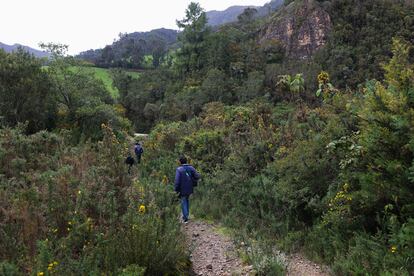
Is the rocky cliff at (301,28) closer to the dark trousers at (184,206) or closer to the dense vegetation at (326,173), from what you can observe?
the dense vegetation at (326,173)

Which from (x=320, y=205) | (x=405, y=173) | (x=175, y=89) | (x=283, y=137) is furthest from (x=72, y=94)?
(x=175, y=89)

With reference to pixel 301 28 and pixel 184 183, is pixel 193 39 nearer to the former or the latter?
pixel 301 28

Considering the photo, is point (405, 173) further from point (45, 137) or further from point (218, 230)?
point (45, 137)

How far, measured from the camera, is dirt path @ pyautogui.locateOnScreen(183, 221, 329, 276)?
548 cm

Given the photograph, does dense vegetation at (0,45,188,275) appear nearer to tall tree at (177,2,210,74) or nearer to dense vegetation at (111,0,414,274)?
dense vegetation at (111,0,414,274)

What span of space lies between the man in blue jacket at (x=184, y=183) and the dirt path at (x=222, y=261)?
2.67 ft

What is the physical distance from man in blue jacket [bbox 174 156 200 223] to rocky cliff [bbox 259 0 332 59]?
5843 cm

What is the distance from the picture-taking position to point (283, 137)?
10.2 metres

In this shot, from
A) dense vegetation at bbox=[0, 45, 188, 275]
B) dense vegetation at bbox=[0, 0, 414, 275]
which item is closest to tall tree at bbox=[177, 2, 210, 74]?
dense vegetation at bbox=[0, 0, 414, 275]

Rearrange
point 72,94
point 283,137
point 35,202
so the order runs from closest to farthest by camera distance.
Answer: point 35,202 → point 283,137 → point 72,94

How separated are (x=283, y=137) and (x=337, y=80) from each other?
4109cm

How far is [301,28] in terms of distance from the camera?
212 ft

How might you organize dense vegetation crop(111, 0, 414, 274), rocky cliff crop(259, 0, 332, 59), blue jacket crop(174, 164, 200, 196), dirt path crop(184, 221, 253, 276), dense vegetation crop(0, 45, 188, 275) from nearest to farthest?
dense vegetation crop(0, 45, 188, 275) < dense vegetation crop(111, 0, 414, 274) < dirt path crop(184, 221, 253, 276) < blue jacket crop(174, 164, 200, 196) < rocky cliff crop(259, 0, 332, 59)

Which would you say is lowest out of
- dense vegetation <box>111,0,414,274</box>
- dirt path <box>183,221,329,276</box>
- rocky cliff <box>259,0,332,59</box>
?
dirt path <box>183,221,329,276</box>
